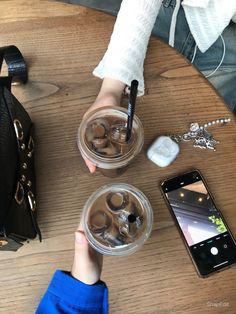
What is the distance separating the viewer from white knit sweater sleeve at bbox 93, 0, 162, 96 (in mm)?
593

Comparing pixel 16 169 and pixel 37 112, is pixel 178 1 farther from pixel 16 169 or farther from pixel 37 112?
pixel 16 169

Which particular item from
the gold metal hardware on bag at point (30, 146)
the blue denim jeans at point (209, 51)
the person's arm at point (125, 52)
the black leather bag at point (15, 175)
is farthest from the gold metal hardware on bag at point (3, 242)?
the blue denim jeans at point (209, 51)

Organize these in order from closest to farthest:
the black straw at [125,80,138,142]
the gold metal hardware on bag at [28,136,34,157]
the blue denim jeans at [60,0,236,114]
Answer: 1. the black straw at [125,80,138,142]
2. the gold metal hardware on bag at [28,136,34,157]
3. the blue denim jeans at [60,0,236,114]

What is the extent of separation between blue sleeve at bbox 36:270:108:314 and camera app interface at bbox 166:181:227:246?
0.13m

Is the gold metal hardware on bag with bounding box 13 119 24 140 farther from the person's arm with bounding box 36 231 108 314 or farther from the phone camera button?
the phone camera button

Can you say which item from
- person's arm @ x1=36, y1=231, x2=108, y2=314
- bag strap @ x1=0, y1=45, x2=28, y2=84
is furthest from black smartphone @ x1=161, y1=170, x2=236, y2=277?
bag strap @ x1=0, y1=45, x2=28, y2=84

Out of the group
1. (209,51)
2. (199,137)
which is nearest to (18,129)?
(199,137)

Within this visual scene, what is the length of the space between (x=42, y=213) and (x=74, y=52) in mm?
263

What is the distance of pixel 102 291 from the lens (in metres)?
0.49

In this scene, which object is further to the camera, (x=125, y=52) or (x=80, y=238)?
(x=125, y=52)

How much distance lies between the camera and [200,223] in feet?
1.72

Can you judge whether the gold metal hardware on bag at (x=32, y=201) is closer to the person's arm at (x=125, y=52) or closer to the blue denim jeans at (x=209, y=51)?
the person's arm at (x=125, y=52)

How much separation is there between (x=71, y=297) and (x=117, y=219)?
119 mm

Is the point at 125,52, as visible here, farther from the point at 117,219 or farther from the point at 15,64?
the point at 117,219
